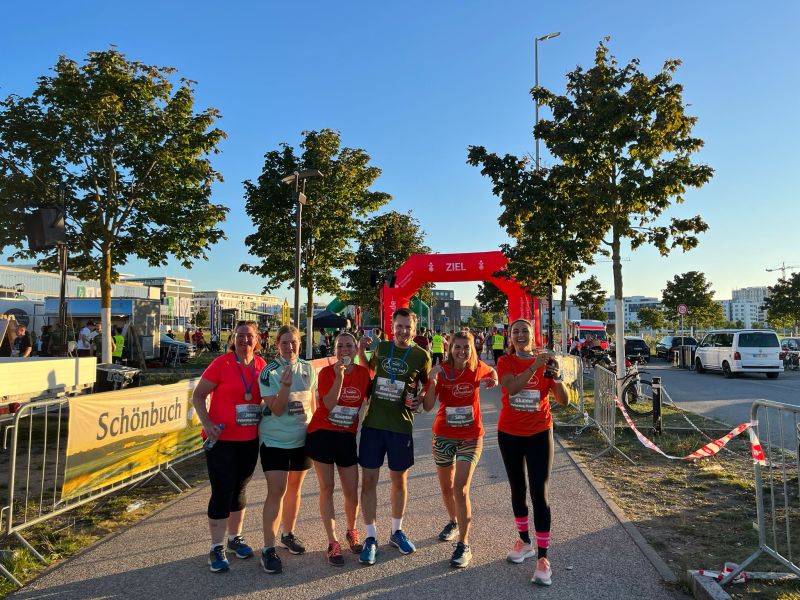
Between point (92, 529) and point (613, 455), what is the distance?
6171 mm

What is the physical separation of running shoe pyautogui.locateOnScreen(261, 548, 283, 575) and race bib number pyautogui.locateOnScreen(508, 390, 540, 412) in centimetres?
196

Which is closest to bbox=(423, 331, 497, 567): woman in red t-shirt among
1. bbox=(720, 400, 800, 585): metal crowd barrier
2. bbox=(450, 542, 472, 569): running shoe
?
bbox=(450, 542, 472, 569): running shoe

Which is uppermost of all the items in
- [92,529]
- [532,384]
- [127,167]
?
[127,167]

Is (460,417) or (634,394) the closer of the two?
(460,417)

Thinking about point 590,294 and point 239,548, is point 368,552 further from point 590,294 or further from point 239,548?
point 590,294

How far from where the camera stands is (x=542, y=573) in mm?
3695

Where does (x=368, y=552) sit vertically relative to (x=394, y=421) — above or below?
below

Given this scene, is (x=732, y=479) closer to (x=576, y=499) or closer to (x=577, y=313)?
(x=576, y=499)

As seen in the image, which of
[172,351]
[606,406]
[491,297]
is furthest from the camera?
[491,297]

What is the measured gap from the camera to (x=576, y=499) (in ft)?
18.3

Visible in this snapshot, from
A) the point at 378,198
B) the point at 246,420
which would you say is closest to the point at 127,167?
the point at 378,198

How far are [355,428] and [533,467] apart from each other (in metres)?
1.31

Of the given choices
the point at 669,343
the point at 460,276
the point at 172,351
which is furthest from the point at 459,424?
the point at 669,343

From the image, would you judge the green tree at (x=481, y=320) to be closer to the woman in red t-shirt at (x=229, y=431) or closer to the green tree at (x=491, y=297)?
the green tree at (x=491, y=297)
